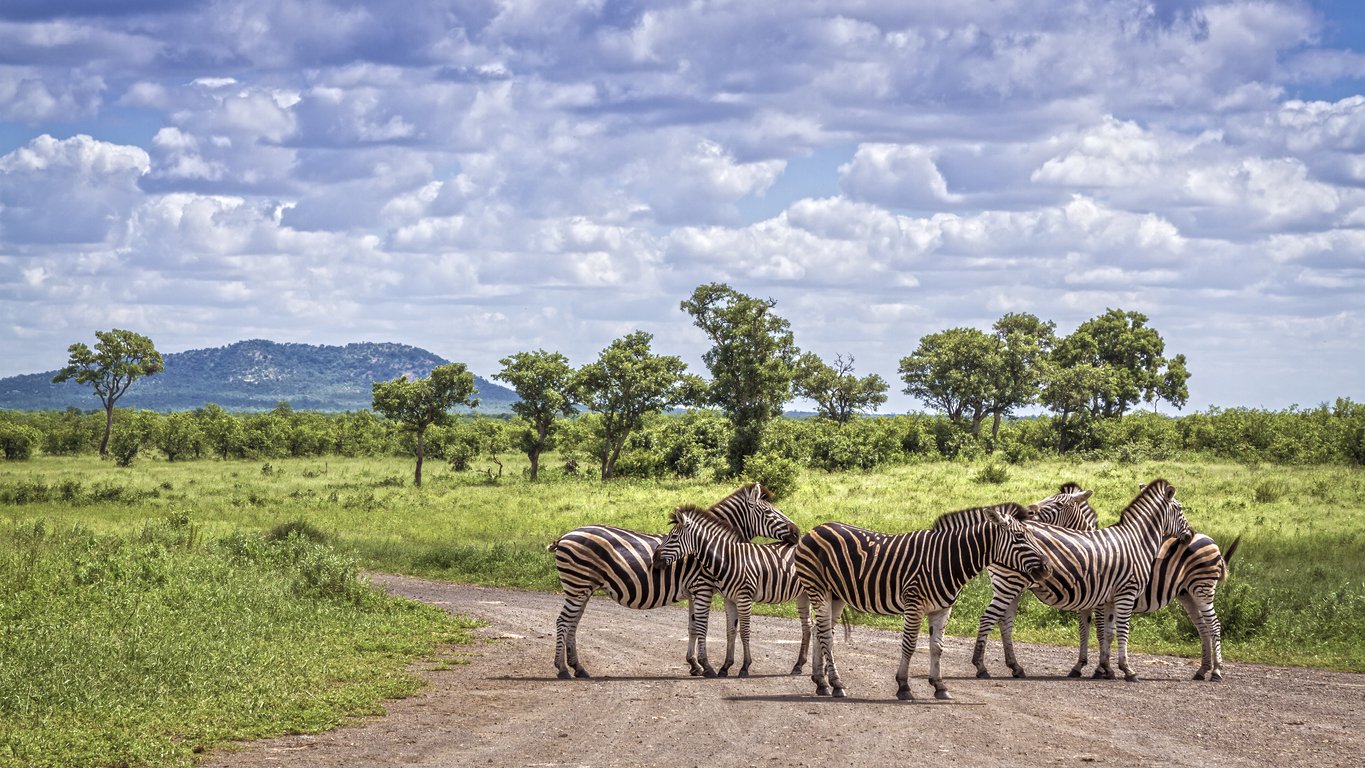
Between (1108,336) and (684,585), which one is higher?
(1108,336)

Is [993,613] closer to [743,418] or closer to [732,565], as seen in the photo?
[732,565]

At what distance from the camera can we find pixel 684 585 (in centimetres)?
1623

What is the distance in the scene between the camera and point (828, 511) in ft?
135

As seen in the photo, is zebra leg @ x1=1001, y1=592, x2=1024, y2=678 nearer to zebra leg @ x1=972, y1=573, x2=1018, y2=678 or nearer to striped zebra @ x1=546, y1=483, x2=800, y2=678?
zebra leg @ x1=972, y1=573, x2=1018, y2=678

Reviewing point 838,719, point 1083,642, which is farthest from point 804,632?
point 1083,642

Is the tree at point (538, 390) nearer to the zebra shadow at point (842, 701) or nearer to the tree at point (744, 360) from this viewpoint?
the tree at point (744, 360)

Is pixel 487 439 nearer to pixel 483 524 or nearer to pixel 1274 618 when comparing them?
pixel 483 524

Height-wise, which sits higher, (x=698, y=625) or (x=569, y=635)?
(x=698, y=625)

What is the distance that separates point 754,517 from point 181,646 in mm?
7278

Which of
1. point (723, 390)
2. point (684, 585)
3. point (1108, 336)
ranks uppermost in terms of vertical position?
point (1108, 336)

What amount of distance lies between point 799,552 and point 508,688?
379 centimetres

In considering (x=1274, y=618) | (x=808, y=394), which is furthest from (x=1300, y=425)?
(x=1274, y=618)

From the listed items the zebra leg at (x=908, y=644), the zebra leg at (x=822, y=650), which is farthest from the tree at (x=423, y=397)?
the zebra leg at (x=908, y=644)

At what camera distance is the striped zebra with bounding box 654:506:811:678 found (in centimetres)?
1594
